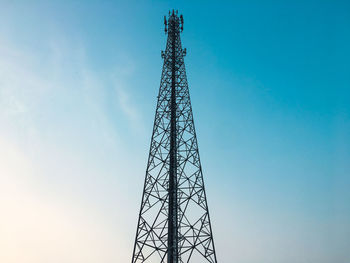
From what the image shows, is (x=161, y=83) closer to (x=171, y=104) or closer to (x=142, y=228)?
(x=171, y=104)

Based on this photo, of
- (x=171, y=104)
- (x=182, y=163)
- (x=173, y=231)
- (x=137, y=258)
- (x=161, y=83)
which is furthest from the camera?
(x=161, y=83)

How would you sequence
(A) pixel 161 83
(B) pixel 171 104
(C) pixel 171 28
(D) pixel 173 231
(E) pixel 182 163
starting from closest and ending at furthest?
(D) pixel 173 231 < (E) pixel 182 163 < (B) pixel 171 104 < (A) pixel 161 83 < (C) pixel 171 28

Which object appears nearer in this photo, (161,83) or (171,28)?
(161,83)

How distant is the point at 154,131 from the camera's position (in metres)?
20.1

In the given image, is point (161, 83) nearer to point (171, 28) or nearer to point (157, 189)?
point (171, 28)

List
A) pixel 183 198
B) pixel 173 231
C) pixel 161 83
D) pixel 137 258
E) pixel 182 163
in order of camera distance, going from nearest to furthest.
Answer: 1. pixel 137 258
2. pixel 173 231
3. pixel 183 198
4. pixel 182 163
5. pixel 161 83

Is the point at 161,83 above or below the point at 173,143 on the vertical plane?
above

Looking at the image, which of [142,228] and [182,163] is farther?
[182,163]

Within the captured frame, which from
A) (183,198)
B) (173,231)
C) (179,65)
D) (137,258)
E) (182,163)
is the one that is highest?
(179,65)

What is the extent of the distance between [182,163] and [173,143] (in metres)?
1.73
